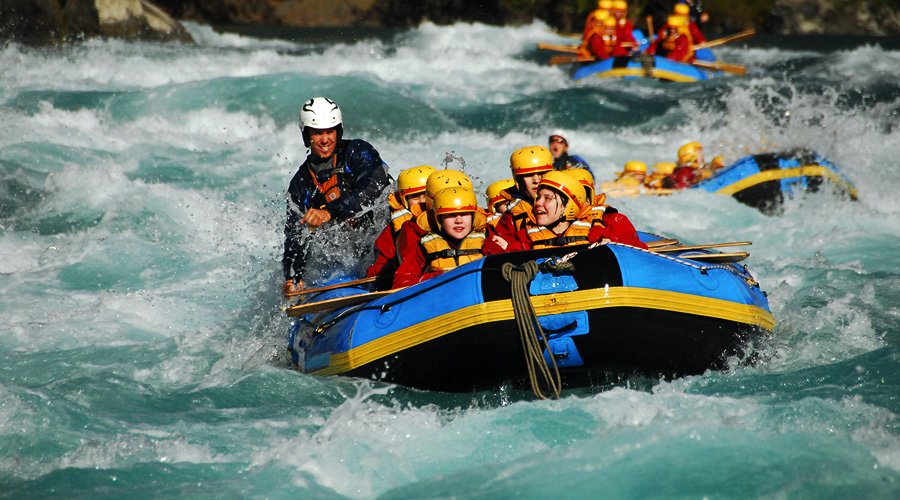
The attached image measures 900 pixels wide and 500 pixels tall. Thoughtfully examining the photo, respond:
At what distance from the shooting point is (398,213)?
6.93m

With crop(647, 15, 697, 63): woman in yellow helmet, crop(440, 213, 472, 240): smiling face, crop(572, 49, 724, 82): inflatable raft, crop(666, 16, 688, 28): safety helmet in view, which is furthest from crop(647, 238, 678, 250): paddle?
crop(666, 16, 688, 28): safety helmet

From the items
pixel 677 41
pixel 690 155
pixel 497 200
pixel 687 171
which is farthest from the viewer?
pixel 677 41

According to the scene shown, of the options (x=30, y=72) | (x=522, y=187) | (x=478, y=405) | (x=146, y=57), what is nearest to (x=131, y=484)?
(x=478, y=405)

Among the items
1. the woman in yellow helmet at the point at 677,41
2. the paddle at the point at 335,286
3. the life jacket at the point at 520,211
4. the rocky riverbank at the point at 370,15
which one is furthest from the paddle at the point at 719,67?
the paddle at the point at 335,286

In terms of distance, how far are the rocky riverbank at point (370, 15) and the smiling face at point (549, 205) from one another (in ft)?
49.9

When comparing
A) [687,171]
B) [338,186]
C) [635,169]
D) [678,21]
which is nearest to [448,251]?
[338,186]

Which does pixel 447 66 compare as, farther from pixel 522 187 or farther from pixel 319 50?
pixel 522 187

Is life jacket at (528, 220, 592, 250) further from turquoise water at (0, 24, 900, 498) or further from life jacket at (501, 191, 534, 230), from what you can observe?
turquoise water at (0, 24, 900, 498)

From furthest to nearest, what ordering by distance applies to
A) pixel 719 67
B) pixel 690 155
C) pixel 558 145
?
1. pixel 719 67
2. pixel 690 155
3. pixel 558 145

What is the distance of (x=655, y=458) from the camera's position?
16.0ft

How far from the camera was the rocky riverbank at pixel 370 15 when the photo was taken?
19.7 meters

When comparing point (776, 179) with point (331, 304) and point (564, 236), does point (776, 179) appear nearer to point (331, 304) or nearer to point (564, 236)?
point (564, 236)

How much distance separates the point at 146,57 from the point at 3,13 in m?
2.62

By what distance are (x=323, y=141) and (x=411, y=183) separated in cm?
78
